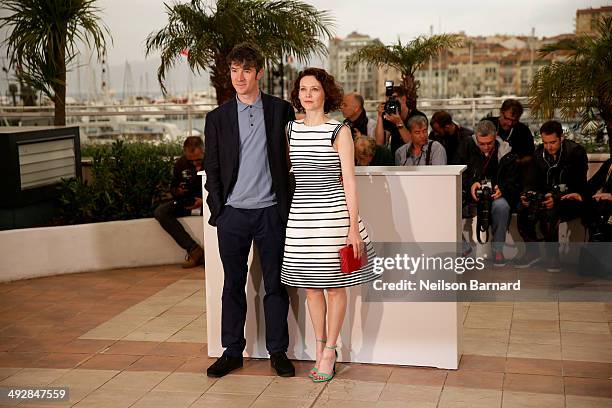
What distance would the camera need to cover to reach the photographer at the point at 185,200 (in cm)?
762

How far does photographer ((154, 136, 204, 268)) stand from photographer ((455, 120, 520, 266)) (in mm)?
2226

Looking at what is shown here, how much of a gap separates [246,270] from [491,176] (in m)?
3.02

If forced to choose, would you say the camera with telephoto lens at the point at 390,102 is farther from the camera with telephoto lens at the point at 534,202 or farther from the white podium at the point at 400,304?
the white podium at the point at 400,304

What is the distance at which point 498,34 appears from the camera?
1270 cm

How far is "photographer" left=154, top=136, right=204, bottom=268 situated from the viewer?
762 centimetres

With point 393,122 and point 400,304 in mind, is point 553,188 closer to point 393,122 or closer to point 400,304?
point 393,122

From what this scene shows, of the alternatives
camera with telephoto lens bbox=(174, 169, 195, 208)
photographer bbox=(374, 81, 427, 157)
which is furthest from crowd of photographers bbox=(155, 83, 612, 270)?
camera with telephoto lens bbox=(174, 169, 195, 208)

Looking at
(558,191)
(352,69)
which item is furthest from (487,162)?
(352,69)

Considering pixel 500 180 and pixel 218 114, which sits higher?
pixel 218 114

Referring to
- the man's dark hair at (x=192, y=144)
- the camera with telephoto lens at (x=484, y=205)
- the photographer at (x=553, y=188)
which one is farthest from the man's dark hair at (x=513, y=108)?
the man's dark hair at (x=192, y=144)

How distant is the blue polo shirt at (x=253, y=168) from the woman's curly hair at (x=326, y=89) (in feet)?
0.73

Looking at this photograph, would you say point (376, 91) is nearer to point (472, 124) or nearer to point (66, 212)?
point (472, 124)

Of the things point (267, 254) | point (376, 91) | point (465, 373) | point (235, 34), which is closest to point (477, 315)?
point (465, 373)

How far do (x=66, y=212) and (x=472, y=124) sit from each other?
4.27m
